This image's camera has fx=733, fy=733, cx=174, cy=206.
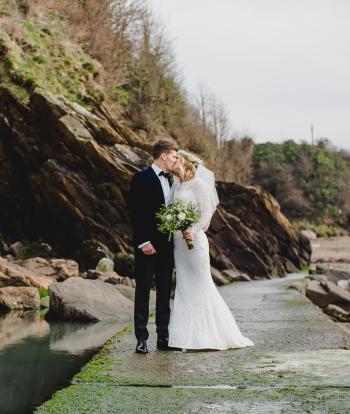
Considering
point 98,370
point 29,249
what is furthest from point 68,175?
point 98,370

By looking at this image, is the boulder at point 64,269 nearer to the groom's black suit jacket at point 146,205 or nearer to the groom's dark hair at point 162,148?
the groom's black suit jacket at point 146,205

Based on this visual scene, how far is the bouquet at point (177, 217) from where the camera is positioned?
775 cm

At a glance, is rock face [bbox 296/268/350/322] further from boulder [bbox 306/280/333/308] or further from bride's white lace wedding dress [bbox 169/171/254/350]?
bride's white lace wedding dress [bbox 169/171/254/350]

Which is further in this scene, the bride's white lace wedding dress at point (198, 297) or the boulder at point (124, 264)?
the boulder at point (124, 264)

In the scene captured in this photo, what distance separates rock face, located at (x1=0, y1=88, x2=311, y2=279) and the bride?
1407cm

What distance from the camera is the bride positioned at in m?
8.07

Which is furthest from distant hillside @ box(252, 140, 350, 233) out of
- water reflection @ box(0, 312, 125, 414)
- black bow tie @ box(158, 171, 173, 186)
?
black bow tie @ box(158, 171, 173, 186)

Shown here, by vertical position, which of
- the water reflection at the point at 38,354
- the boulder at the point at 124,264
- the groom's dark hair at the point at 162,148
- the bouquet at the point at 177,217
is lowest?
the water reflection at the point at 38,354

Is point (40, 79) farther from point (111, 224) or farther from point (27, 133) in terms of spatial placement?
point (111, 224)

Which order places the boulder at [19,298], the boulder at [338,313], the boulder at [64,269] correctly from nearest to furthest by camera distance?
the boulder at [19,298] < the boulder at [338,313] < the boulder at [64,269]

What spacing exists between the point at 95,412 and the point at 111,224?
1856 cm

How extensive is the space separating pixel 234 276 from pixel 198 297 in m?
15.4

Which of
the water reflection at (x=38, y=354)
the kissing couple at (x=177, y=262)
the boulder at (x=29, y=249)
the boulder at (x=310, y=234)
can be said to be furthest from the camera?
the boulder at (x=310, y=234)

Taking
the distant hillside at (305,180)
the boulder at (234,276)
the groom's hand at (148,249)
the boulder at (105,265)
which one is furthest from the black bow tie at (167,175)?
the distant hillside at (305,180)
